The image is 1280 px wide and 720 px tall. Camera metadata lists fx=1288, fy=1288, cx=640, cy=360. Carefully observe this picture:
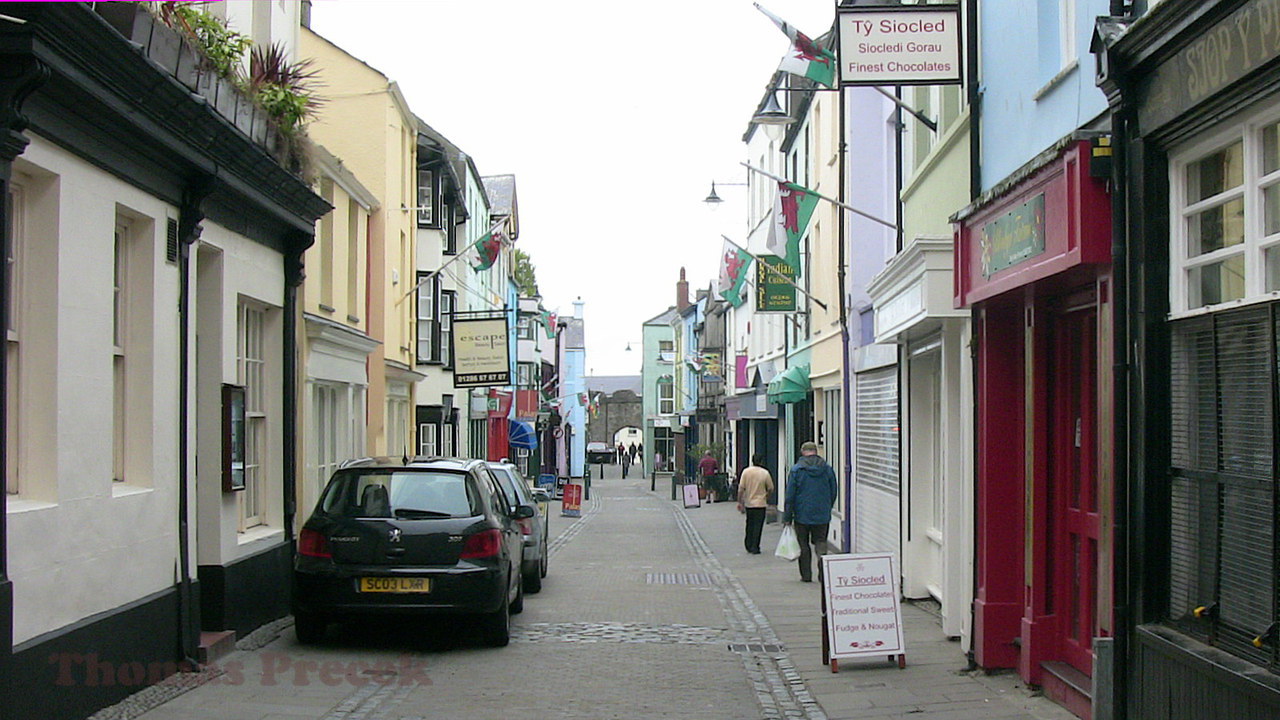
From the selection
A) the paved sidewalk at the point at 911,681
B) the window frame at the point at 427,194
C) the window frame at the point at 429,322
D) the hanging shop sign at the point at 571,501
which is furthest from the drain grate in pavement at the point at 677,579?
the hanging shop sign at the point at 571,501

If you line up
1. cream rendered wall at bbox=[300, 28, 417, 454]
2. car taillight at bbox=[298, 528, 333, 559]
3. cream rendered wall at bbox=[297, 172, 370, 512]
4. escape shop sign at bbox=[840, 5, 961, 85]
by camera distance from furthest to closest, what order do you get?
cream rendered wall at bbox=[300, 28, 417, 454] < cream rendered wall at bbox=[297, 172, 370, 512] < car taillight at bbox=[298, 528, 333, 559] < escape shop sign at bbox=[840, 5, 961, 85]

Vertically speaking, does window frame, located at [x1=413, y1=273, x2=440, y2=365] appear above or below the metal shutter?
above

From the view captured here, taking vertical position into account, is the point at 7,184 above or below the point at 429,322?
below

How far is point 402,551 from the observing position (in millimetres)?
10805

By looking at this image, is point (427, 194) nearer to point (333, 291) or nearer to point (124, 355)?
point (333, 291)

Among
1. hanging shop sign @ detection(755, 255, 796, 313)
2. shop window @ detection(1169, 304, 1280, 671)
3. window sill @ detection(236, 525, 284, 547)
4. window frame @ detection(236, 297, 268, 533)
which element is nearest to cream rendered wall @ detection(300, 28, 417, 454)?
hanging shop sign @ detection(755, 255, 796, 313)

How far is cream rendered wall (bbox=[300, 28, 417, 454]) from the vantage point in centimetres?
2245

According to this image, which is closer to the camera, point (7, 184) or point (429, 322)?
point (7, 184)

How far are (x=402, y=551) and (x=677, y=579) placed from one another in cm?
808

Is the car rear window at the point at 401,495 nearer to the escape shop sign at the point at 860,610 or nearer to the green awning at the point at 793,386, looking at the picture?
the escape shop sign at the point at 860,610

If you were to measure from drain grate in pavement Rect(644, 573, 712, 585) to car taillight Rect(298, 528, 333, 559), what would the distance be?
24.7 ft

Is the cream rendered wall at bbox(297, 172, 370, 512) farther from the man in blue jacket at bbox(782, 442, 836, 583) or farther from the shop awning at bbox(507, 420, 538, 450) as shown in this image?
the shop awning at bbox(507, 420, 538, 450)

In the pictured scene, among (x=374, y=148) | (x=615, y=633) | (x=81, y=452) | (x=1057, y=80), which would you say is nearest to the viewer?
(x=81, y=452)

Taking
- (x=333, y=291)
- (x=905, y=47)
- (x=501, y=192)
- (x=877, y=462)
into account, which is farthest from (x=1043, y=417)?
(x=501, y=192)
